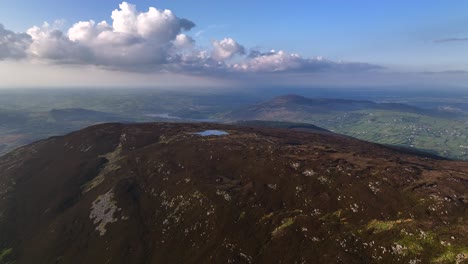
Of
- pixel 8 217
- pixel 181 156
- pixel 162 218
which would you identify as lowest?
pixel 8 217

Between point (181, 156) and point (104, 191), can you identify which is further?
point (181, 156)

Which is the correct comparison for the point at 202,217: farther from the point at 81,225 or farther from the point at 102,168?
the point at 102,168

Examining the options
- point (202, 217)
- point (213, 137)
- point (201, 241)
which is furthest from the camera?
point (213, 137)

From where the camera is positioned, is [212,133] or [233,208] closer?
[233,208]

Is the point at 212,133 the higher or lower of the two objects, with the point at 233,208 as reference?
higher

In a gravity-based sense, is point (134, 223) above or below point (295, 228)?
below

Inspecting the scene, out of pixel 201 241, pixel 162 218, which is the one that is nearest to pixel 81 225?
pixel 162 218

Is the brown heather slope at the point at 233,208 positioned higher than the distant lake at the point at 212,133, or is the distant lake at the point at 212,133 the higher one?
the distant lake at the point at 212,133

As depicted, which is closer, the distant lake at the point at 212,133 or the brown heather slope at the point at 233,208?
the brown heather slope at the point at 233,208
